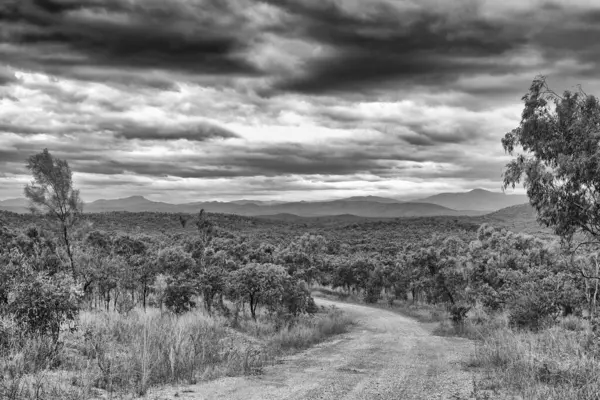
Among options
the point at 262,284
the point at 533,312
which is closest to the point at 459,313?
the point at 533,312

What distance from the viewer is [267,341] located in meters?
17.3

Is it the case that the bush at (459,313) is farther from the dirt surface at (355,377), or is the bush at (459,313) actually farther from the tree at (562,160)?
the tree at (562,160)

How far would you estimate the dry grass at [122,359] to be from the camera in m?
9.02

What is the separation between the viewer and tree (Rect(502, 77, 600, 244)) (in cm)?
1157

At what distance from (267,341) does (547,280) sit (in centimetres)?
1383

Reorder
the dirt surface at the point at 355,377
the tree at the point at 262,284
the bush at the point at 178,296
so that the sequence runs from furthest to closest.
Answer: the tree at the point at 262,284
the bush at the point at 178,296
the dirt surface at the point at 355,377

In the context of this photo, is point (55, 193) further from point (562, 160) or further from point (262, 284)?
point (562, 160)

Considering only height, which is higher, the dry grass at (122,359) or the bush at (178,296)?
the dry grass at (122,359)

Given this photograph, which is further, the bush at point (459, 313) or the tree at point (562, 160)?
the bush at point (459, 313)

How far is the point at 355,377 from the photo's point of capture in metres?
12.0

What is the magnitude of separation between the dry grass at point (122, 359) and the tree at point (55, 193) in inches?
449

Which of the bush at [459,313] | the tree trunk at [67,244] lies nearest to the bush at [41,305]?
the tree trunk at [67,244]

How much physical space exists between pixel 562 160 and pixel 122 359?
1278cm

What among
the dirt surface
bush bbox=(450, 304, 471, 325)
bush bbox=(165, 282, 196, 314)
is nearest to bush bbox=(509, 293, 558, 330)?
the dirt surface
